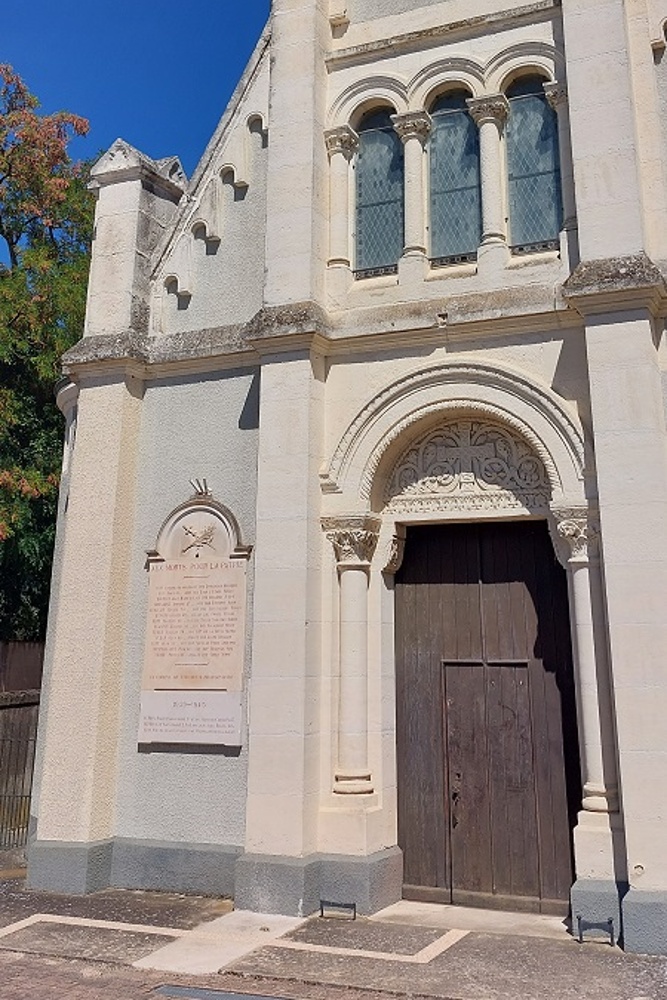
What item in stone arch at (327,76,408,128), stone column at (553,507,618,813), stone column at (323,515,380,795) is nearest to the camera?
stone column at (553,507,618,813)

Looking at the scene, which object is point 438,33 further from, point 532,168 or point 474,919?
point 474,919

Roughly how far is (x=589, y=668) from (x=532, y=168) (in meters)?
4.87

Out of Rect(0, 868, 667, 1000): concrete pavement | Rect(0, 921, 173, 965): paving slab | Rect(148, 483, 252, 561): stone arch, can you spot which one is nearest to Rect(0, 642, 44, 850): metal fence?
Rect(0, 868, 667, 1000): concrete pavement

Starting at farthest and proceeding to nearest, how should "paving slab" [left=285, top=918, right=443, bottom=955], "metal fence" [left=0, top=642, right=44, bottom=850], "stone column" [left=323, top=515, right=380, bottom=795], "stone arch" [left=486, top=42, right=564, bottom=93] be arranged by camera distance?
"metal fence" [left=0, top=642, right=44, bottom=850] < "stone arch" [left=486, top=42, right=564, bottom=93] < "stone column" [left=323, top=515, right=380, bottom=795] < "paving slab" [left=285, top=918, right=443, bottom=955]

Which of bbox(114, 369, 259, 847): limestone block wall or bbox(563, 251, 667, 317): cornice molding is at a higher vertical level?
bbox(563, 251, 667, 317): cornice molding

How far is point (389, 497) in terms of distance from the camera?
27.5ft

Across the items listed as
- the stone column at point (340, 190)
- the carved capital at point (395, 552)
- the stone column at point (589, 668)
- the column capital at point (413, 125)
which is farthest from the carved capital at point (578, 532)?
the column capital at point (413, 125)

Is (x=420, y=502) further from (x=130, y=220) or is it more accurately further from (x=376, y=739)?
(x=130, y=220)

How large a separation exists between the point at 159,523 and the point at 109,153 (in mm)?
4511

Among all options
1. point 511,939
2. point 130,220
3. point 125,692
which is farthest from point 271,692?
point 130,220

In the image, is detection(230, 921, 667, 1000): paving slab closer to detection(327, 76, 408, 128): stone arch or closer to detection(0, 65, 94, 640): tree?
detection(327, 76, 408, 128): stone arch

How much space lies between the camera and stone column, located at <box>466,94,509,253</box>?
27.2ft

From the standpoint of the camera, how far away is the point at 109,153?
394 inches

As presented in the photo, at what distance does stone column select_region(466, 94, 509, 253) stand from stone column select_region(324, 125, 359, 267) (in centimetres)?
136
